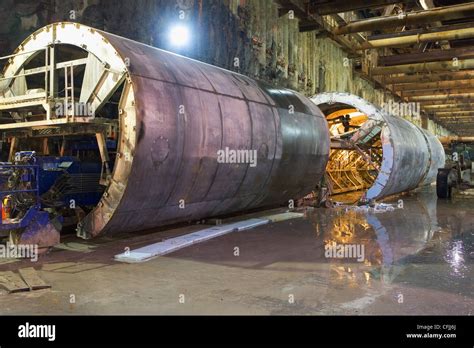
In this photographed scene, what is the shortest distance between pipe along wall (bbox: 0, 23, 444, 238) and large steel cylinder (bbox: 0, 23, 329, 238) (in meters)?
0.02

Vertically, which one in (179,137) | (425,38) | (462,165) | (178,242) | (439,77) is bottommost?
(178,242)

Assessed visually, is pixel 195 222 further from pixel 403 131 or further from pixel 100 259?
pixel 403 131

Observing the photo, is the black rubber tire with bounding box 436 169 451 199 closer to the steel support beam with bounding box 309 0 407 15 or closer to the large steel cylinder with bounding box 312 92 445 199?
the large steel cylinder with bounding box 312 92 445 199

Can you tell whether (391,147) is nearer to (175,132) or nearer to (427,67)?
(175,132)

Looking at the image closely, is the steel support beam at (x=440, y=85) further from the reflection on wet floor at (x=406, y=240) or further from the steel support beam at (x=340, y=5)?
the reflection on wet floor at (x=406, y=240)

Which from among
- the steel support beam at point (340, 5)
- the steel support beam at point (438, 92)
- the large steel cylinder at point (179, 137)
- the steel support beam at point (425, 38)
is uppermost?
the steel support beam at point (340, 5)

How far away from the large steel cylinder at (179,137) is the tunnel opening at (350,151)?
12.8ft

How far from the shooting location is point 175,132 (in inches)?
258

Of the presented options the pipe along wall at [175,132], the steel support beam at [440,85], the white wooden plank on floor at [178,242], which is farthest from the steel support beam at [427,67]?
the white wooden plank on floor at [178,242]

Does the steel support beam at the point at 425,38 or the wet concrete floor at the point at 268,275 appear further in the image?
the steel support beam at the point at 425,38

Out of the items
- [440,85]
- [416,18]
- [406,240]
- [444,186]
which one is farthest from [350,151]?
[406,240]

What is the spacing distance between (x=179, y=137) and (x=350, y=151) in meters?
13.4

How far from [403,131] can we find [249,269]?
35.2 ft

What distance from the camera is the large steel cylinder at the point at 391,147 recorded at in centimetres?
1267
